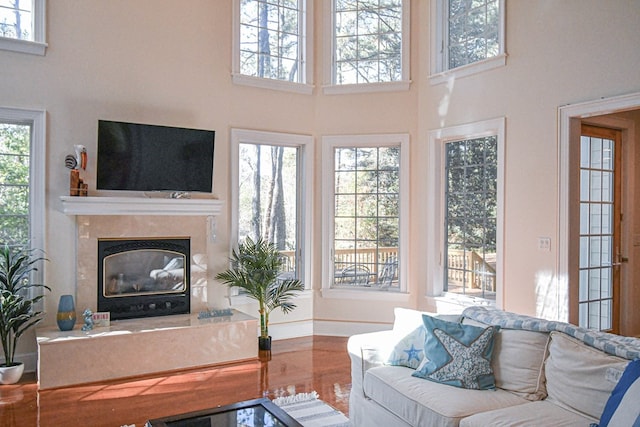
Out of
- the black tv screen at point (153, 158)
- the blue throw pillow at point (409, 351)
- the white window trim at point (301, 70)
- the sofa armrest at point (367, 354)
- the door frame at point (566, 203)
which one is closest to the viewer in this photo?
the blue throw pillow at point (409, 351)

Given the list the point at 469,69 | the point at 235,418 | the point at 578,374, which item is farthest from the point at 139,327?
the point at 469,69

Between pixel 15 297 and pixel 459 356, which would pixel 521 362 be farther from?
pixel 15 297

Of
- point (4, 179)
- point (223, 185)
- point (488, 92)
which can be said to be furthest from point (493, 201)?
point (4, 179)

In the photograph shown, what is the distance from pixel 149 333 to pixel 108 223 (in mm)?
1135

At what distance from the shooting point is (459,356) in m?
2.91

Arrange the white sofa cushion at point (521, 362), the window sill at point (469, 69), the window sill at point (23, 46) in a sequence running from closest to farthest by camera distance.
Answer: the white sofa cushion at point (521, 362)
the window sill at point (23, 46)
the window sill at point (469, 69)

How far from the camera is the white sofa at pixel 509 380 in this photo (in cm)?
244

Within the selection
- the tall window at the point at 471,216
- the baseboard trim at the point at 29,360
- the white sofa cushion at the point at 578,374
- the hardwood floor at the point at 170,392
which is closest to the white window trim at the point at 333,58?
the tall window at the point at 471,216

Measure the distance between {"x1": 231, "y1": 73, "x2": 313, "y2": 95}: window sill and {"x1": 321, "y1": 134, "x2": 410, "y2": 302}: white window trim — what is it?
0.61 meters

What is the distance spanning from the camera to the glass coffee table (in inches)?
101

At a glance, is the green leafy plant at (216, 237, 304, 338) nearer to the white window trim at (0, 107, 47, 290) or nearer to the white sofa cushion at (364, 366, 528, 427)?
the white window trim at (0, 107, 47, 290)

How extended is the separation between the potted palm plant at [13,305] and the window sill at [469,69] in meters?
4.29

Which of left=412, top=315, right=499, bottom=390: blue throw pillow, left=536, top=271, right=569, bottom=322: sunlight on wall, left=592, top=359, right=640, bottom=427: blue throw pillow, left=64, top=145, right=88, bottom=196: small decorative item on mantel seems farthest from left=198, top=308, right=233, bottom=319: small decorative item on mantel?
left=592, top=359, right=640, bottom=427: blue throw pillow

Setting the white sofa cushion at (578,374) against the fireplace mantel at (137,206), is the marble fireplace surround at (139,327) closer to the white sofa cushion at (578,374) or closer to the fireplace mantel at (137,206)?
the fireplace mantel at (137,206)
